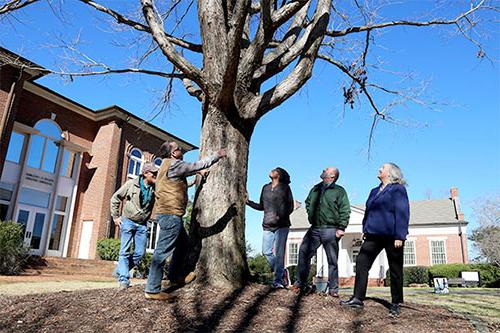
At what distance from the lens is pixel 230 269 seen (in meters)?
4.80

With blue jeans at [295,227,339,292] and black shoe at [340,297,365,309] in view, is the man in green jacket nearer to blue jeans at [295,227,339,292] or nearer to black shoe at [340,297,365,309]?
blue jeans at [295,227,339,292]

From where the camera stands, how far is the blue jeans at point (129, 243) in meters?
5.50

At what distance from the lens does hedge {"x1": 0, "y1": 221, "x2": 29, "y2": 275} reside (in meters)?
14.0

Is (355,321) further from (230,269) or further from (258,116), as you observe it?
(258,116)

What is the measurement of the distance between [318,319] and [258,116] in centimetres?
288

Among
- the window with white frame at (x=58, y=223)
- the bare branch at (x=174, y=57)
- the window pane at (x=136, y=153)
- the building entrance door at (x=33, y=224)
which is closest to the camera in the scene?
the bare branch at (x=174, y=57)

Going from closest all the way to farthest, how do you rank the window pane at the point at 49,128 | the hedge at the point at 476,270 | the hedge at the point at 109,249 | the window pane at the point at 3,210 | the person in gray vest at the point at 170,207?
the person in gray vest at the point at 170,207, the window pane at the point at 3,210, the hedge at the point at 109,249, the window pane at the point at 49,128, the hedge at the point at 476,270

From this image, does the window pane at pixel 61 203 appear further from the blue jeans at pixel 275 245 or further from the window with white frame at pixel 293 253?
the blue jeans at pixel 275 245

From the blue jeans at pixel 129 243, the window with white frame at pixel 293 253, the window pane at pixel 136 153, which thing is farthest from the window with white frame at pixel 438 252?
the blue jeans at pixel 129 243

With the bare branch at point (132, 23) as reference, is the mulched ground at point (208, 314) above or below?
below

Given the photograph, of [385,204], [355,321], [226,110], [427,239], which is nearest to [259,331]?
[355,321]

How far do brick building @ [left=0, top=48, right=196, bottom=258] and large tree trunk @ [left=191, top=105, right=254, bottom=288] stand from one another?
13498 millimetres

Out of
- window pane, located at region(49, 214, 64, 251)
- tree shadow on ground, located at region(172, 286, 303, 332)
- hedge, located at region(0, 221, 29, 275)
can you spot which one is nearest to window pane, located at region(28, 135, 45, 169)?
window pane, located at region(49, 214, 64, 251)

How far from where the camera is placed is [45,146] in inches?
834
